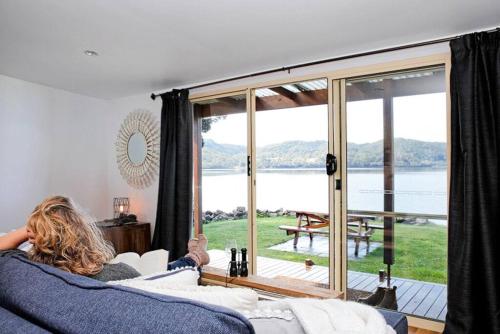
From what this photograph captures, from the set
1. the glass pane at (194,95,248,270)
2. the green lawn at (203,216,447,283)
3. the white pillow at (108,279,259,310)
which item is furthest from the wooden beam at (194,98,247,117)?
the white pillow at (108,279,259,310)

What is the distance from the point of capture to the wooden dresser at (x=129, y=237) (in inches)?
158

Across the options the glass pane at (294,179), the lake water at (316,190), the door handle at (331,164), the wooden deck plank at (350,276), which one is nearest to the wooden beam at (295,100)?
the glass pane at (294,179)

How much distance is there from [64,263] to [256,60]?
2.50 meters

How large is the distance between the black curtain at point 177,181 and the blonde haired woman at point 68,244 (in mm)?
2564

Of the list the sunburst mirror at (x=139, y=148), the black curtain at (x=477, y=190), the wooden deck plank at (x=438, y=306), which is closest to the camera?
the black curtain at (x=477, y=190)

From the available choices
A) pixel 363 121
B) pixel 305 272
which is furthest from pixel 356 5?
pixel 305 272

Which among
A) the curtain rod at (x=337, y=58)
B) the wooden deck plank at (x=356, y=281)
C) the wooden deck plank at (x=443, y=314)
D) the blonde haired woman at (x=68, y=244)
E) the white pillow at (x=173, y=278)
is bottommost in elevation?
the wooden deck plank at (x=443, y=314)

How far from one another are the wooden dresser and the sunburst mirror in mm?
573

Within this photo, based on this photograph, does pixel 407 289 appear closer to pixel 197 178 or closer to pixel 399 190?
pixel 399 190

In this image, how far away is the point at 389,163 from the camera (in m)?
3.06

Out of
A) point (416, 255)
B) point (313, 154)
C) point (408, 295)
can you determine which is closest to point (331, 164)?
point (313, 154)

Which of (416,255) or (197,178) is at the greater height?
(197,178)

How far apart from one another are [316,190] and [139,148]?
241 cm

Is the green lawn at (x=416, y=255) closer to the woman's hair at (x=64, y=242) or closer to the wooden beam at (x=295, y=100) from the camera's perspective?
the wooden beam at (x=295, y=100)
